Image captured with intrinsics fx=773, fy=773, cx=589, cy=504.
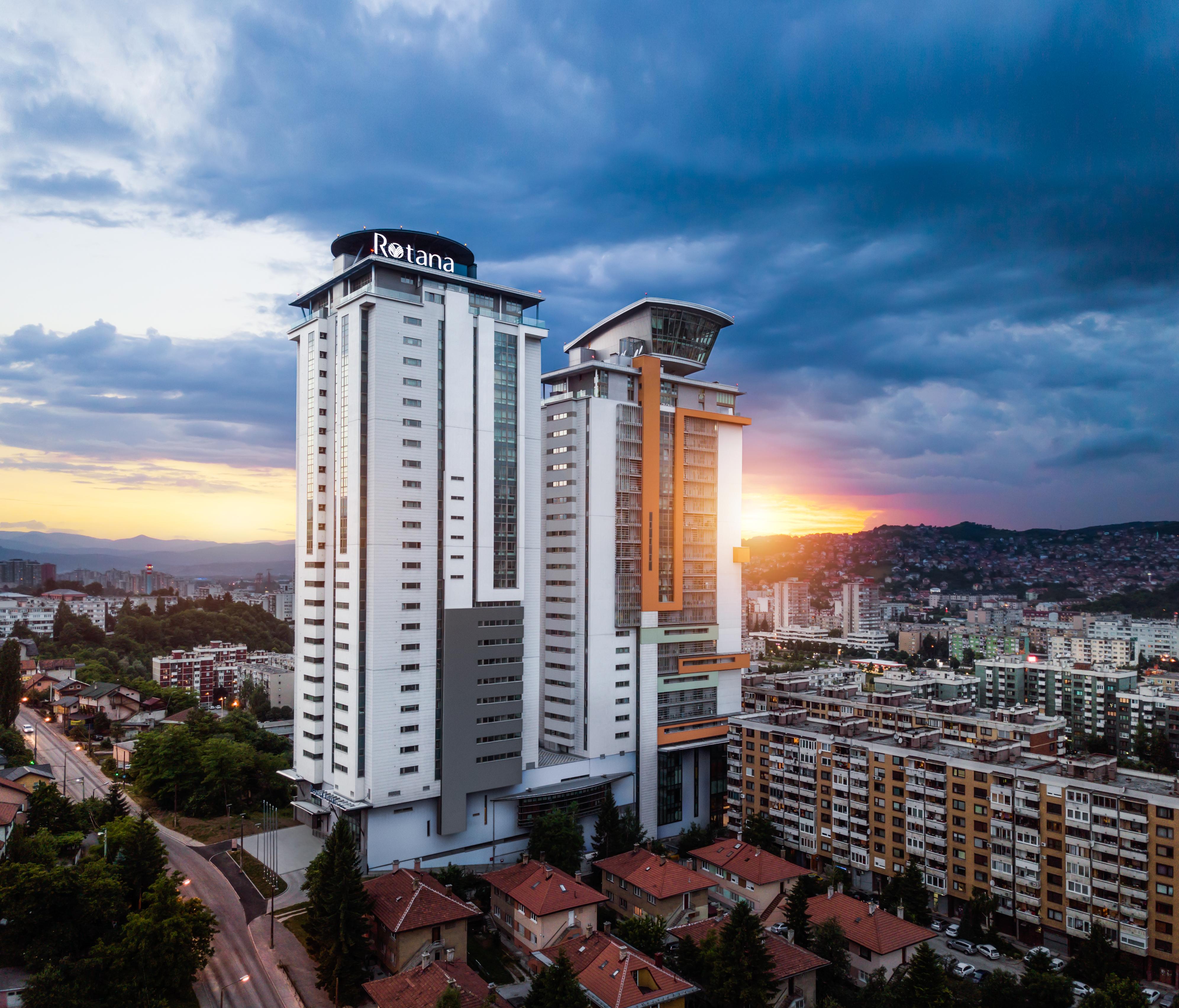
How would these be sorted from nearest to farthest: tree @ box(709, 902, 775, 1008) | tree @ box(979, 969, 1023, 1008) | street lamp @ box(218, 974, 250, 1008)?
tree @ box(709, 902, 775, 1008)
tree @ box(979, 969, 1023, 1008)
street lamp @ box(218, 974, 250, 1008)

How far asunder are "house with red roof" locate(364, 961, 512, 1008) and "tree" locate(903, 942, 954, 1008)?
70.5ft

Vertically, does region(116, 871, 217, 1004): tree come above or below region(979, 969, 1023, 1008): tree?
above

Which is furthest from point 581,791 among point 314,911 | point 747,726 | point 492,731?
point 314,911

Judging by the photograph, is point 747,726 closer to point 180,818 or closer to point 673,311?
point 673,311

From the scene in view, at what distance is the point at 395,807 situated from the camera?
60656 millimetres

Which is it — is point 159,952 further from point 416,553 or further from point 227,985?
point 416,553

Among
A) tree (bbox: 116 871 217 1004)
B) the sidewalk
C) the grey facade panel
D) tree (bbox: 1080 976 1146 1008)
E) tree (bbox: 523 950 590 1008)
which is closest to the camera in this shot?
tree (bbox: 1080 976 1146 1008)

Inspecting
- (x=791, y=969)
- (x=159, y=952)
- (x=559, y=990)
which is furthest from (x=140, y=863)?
(x=791, y=969)

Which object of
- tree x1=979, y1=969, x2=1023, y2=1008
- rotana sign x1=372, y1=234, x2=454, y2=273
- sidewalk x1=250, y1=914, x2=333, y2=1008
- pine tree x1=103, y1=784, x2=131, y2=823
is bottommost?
sidewalk x1=250, y1=914, x2=333, y2=1008

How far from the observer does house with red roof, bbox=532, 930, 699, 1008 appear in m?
40.6

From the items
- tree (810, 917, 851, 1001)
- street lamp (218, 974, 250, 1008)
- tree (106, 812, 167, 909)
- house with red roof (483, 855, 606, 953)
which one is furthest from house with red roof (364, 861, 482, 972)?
tree (810, 917, 851, 1001)

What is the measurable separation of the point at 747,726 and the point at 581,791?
17450 mm

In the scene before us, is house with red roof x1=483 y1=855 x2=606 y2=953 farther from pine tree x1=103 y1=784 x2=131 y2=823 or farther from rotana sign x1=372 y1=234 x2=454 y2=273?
rotana sign x1=372 y1=234 x2=454 y2=273

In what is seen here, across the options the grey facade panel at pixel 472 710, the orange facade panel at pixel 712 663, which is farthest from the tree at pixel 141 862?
the orange facade panel at pixel 712 663
